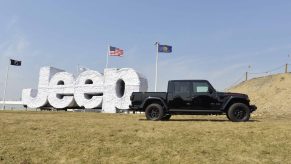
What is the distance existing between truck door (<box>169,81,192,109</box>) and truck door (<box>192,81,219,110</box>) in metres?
0.30

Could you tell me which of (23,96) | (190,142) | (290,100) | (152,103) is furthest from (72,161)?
(23,96)

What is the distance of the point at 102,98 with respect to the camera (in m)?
39.8

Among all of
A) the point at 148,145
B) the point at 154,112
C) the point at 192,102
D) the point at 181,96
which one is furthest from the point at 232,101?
the point at 148,145

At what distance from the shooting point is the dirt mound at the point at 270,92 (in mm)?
39281

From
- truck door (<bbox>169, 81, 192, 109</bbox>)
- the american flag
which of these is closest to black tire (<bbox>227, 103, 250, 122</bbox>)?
truck door (<bbox>169, 81, 192, 109</bbox>)

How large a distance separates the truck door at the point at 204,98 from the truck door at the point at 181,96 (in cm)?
30

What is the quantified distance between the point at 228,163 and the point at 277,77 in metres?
44.9

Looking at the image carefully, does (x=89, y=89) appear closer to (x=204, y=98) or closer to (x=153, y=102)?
(x=153, y=102)

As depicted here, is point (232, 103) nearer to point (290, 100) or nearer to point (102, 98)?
point (102, 98)

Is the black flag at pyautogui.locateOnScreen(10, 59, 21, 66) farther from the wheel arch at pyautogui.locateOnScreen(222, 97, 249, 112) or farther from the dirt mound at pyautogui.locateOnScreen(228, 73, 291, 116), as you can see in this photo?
the wheel arch at pyautogui.locateOnScreen(222, 97, 249, 112)

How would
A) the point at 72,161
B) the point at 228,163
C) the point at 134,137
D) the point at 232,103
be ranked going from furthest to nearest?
the point at 232,103
the point at 134,137
the point at 72,161
the point at 228,163

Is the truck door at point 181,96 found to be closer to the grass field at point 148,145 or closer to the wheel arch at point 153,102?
the wheel arch at point 153,102

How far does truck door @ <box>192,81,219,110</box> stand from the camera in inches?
664

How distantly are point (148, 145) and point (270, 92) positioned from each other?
3965 cm
